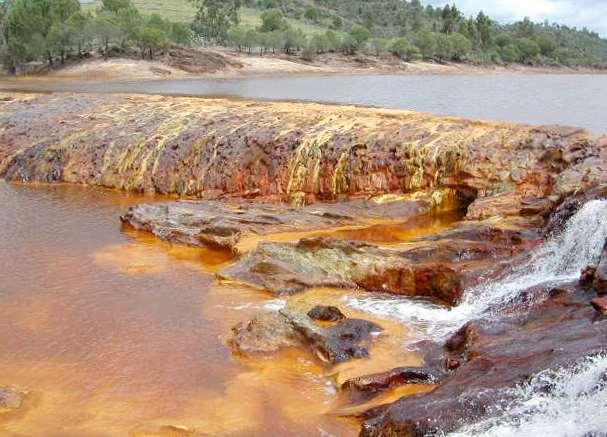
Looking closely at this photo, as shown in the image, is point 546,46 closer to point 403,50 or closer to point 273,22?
point 403,50

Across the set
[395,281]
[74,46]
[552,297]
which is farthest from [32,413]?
[74,46]

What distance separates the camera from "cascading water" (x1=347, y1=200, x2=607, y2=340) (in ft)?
39.4

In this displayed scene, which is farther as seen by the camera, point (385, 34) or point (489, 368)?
point (385, 34)

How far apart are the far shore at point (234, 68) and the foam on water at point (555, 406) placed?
62.0m

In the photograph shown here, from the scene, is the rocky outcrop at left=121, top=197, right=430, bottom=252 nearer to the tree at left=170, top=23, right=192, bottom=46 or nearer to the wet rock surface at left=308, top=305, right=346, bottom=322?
the wet rock surface at left=308, top=305, right=346, bottom=322

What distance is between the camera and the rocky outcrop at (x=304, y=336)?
10617 millimetres

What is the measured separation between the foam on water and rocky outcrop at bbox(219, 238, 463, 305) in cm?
478

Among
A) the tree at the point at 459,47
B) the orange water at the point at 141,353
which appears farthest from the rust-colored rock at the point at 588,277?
the tree at the point at 459,47

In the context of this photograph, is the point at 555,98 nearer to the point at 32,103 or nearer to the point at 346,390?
the point at 32,103

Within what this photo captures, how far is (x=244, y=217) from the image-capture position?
56.3 ft

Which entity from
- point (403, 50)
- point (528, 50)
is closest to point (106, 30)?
point (403, 50)

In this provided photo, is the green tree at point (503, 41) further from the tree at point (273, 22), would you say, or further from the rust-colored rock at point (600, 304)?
the rust-colored rock at point (600, 304)

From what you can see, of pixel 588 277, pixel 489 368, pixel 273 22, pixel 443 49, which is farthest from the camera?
Answer: pixel 273 22

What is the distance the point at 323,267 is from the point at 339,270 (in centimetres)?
32
